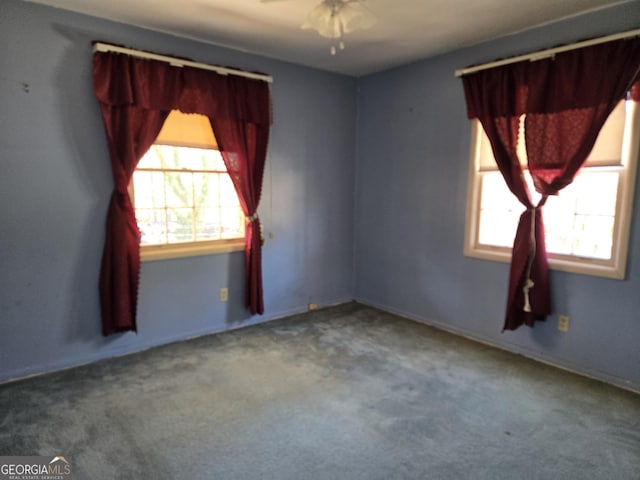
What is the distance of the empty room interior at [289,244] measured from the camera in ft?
7.12

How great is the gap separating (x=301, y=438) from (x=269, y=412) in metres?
0.32

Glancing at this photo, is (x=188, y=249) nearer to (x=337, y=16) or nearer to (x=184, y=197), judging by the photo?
(x=184, y=197)

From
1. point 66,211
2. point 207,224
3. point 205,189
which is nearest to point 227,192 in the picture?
point 205,189

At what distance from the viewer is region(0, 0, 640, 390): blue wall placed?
2680 millimetres

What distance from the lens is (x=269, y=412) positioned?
2.38m

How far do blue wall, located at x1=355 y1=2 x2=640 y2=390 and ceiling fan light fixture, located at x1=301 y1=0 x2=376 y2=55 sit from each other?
161 centimetres

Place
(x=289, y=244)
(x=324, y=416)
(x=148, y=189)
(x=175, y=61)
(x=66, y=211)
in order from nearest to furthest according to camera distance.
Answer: (x=324, y=416), (x=66, y=211), (x=175, y=61), (x=148, y=189), (x=289, y=244)

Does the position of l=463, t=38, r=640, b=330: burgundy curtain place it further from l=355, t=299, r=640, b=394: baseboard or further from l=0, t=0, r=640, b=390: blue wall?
l=355, t=299, r=640, b=394: baseboard

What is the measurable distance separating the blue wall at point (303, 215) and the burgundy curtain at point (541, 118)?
18 centimetres

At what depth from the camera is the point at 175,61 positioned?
10.1ft

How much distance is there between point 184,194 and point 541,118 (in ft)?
9.39

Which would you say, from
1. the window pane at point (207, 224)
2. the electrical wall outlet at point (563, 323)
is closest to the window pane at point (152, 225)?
the window pane at point (207, 224)

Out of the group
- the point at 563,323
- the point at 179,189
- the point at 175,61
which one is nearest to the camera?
the point at 563,323

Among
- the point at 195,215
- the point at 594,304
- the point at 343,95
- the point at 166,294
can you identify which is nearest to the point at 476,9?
the point at 343,95
